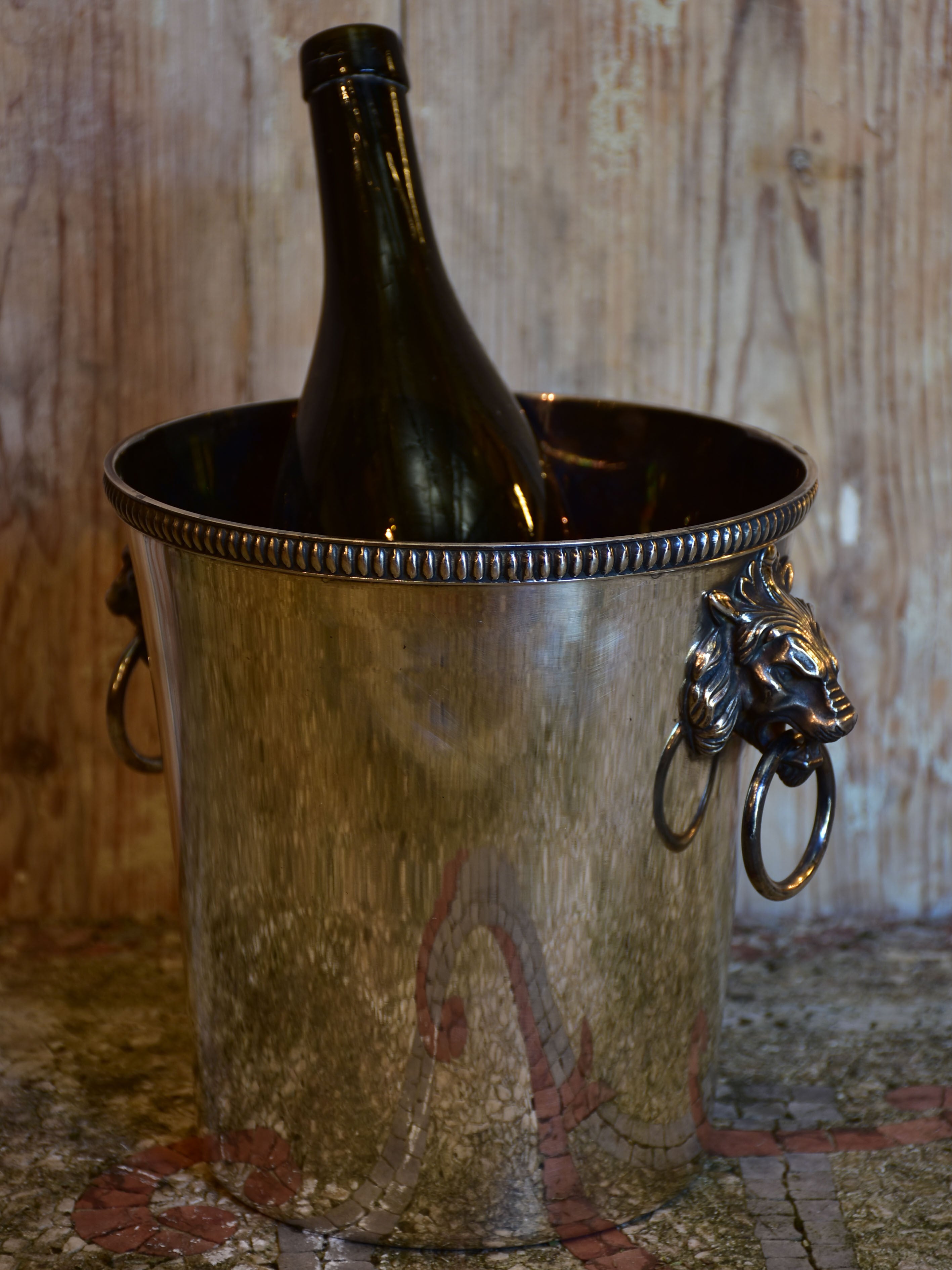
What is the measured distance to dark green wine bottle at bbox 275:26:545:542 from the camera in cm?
Answer: 79

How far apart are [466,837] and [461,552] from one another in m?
0.15

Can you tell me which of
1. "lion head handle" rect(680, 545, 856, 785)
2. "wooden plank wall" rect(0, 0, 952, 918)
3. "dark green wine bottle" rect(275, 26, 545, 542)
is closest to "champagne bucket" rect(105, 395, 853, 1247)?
"lion head handle" rect(680, 545, 856, 785)

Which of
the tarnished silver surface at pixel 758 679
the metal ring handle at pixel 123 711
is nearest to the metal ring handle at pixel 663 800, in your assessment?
the tarnished silver surface at pixel 758 679

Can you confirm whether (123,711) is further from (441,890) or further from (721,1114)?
(721,1114)

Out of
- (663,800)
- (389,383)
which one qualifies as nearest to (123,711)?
(389,383)

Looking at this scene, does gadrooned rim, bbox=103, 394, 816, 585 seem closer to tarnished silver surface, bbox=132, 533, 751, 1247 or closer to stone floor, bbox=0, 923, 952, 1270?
tarnished silver surface, bbox=132, 533, 751, 1247

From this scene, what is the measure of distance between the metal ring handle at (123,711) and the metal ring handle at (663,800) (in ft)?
1.02

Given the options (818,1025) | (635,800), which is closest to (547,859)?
(635,800)

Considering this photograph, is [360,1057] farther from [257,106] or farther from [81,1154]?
[257,106]

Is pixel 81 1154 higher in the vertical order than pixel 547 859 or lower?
lower

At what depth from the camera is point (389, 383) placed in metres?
0.82

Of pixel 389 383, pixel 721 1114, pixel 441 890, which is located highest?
pixel 389 383

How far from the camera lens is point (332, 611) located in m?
0.62

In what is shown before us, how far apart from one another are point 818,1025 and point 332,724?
1.61ft
